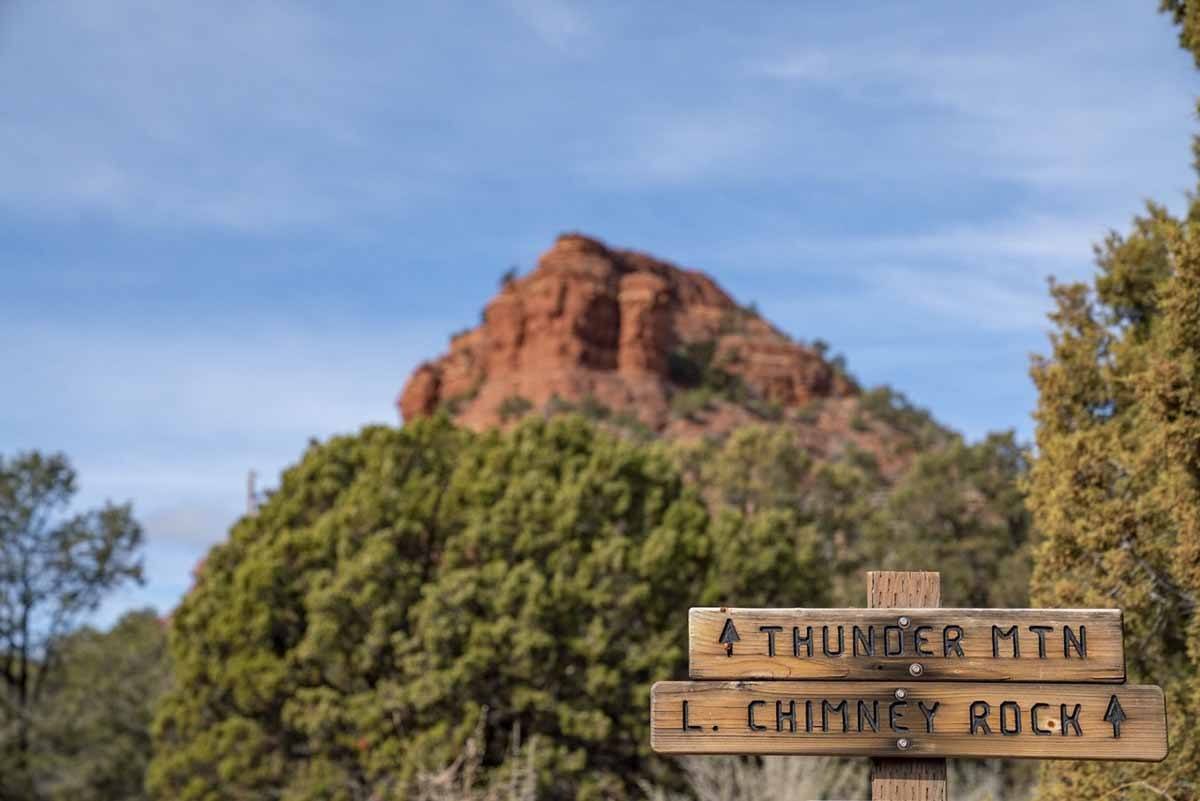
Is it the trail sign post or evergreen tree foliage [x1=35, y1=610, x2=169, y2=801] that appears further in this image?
evergreen tree foliage [x1=35, y1=610, x2=169, y2=801]

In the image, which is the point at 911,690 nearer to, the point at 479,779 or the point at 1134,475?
the point at 1134,475

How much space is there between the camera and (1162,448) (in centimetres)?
815

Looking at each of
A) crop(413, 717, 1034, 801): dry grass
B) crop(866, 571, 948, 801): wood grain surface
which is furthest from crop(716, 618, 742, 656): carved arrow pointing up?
crop(413, 717, 1034, 801): dry grass

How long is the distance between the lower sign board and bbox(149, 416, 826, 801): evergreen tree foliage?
598 inches

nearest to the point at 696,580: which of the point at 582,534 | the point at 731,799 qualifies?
the point at 582,534

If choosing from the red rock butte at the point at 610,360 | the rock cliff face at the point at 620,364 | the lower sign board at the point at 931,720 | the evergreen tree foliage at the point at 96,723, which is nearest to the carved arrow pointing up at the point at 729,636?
the lower sign board at the point at 931,720

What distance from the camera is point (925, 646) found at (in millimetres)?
5031

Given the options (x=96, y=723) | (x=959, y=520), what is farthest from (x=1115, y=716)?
(x=96, y=723)

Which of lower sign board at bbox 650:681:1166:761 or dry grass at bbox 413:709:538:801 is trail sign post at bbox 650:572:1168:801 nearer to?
lower sign board at bbox 650:681:1166:761

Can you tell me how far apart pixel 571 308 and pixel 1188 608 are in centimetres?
7049

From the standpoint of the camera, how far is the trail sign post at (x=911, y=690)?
4.91 meters

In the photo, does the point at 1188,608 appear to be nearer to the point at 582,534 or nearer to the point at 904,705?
the point at 904,705

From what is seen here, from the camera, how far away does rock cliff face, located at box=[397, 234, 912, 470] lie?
70188mm

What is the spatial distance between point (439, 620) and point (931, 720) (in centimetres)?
1641
